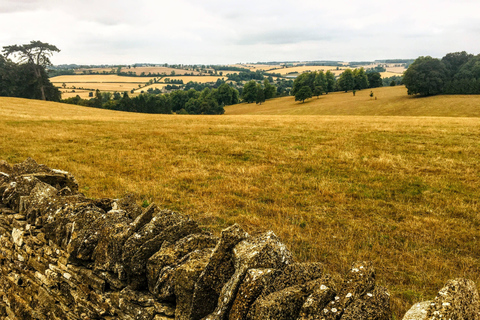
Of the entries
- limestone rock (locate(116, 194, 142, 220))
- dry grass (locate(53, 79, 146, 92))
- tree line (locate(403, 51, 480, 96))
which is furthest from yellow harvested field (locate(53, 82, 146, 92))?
limestone rock (locate(116, 194, 142, 220))

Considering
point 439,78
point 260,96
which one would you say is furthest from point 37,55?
point 439,78

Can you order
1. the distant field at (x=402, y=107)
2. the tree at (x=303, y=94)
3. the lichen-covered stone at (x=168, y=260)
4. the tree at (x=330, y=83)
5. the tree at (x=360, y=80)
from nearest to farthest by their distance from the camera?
1. the lichen-covered stone at (x=168, y=260)
2. the distant field at (x=402, y=107)
3. the tree at (x=303, y=94)
4. the tree at (x=360, y=80)
5. the tree at (x=330, y=83)

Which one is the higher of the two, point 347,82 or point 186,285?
point 347,82

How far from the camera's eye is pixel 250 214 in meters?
8.30

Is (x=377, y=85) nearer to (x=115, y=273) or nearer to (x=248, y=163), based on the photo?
(x=248, y=163)

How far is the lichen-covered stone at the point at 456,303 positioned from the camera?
2.13 m

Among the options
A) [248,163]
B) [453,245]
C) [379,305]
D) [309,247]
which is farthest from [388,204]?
[379,305]

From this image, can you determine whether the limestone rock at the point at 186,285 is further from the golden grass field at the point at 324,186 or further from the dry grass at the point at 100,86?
the dry grass at the point at 100,86

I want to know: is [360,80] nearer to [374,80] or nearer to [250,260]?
[374,80]

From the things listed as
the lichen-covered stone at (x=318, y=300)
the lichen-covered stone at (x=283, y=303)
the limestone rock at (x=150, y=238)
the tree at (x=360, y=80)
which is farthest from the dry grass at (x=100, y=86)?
the lichen-covered stone at (x=318, y=300)

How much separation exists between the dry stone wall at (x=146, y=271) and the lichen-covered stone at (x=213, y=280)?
10mm

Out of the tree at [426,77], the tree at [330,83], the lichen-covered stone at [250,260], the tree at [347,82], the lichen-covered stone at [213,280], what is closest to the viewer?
the lichen-covered stone at [250,260]

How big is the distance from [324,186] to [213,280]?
8.33 metres

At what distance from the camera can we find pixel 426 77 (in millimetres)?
77062
